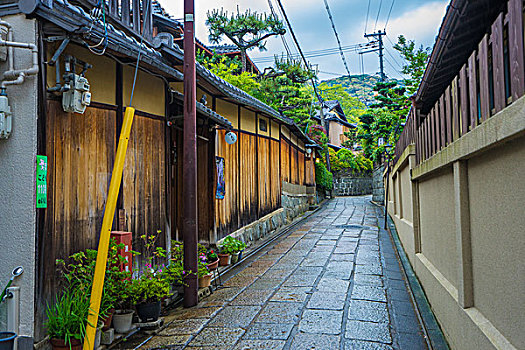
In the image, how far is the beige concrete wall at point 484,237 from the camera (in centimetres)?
289

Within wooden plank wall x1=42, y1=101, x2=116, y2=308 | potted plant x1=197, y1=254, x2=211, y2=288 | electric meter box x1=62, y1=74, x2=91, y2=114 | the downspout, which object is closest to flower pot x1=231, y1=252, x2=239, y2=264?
potted plant x1=197, y1=254, x2=211, y2=288

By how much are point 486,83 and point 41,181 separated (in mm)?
4637

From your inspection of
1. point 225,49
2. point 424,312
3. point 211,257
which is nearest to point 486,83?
point 424,312

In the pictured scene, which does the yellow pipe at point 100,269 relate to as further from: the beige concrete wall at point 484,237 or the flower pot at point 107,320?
the beige concrete wall at point 484,237

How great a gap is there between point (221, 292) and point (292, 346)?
3.01 metres

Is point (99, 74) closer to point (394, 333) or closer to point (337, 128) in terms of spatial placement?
point (394, 333)

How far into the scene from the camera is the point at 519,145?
2.79 metres

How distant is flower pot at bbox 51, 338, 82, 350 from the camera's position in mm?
4559

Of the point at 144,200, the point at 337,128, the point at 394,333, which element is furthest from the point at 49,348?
the point at 337,128

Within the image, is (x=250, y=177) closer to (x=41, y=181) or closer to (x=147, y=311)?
(x=147, y=311)

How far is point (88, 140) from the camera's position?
18.8 feet

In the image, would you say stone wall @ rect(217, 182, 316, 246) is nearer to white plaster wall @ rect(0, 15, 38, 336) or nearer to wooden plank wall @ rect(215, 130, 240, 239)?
wooden plank wall @ rect(215, 130, 240, 239)

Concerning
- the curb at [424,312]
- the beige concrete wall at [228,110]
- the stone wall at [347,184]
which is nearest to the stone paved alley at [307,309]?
the curb at [424,312]

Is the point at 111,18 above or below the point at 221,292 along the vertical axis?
above
